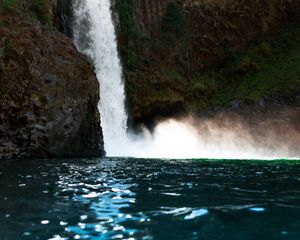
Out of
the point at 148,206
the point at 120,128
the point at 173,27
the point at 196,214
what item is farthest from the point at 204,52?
the point at 196,214

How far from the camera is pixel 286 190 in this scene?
11992mm

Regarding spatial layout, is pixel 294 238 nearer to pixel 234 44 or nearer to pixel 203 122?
pixel 203 122

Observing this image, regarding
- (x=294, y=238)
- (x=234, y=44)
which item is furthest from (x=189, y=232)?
(x=234, y=44)

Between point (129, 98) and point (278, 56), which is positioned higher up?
point (278, 56)

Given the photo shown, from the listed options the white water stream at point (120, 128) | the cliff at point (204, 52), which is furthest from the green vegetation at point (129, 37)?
the white water stream at point (120, 128)

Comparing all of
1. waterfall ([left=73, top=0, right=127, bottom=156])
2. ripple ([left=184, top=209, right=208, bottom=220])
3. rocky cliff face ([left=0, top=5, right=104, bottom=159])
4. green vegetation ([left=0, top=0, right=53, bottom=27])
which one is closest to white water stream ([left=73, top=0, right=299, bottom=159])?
waterfall ([left=73, top=0, right=127, bottom=156])

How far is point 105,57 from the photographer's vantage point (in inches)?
1372

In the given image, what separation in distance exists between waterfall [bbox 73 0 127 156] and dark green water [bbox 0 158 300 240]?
17145mm

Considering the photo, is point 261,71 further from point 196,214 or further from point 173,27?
point 196,214

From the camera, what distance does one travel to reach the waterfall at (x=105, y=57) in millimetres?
32875

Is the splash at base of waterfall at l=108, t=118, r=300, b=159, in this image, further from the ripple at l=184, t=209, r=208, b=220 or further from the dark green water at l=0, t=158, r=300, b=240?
the ripple at l=184, t=209, r=208, b=220

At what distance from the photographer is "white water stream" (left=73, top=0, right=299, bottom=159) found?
32.9 meters

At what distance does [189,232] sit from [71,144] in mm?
17903

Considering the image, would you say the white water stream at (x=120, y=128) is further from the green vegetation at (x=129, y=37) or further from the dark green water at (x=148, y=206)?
the dark green water at (x=148, y=206)
